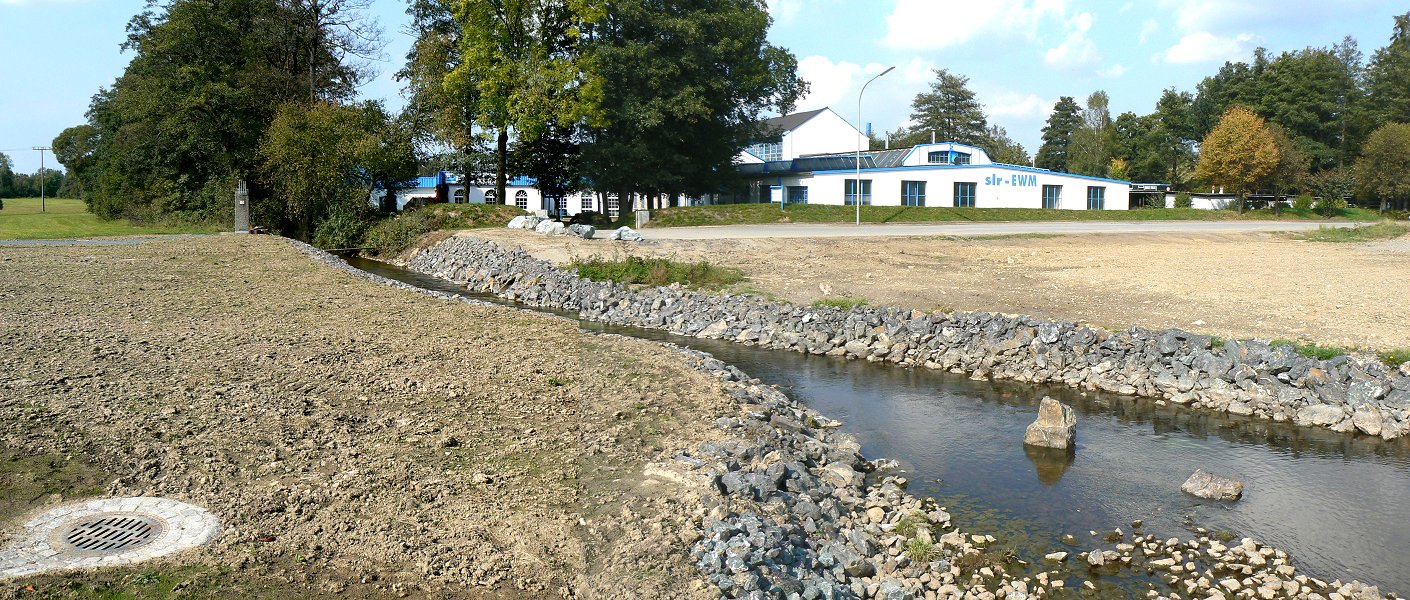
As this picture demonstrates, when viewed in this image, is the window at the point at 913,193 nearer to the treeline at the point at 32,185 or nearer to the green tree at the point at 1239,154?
the green tree at the point at 1239,154

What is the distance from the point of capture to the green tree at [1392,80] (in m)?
80.0

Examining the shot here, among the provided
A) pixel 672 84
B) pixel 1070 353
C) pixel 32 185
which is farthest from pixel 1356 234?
pixel 32 185

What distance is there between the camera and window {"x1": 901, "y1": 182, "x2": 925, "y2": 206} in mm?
59431

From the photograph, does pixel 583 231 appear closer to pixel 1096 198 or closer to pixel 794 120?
pixel 794 120

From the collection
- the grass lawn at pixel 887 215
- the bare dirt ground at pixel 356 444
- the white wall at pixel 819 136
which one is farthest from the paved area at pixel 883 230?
the white wall at pixel 819 136

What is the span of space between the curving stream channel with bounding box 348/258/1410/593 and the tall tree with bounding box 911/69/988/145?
286ft

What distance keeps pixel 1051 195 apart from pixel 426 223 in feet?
144

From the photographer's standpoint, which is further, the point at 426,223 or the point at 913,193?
the point at 913,193

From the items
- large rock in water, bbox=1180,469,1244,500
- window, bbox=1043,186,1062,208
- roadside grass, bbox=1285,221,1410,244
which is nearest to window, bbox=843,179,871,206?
window, bbox=1043,186,1062,208

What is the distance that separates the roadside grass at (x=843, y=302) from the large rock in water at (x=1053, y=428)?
7546 millimetres

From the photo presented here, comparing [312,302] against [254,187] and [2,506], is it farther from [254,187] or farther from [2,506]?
[254,187]

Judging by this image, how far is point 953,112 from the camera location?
97250mm

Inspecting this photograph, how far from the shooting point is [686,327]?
63.6 feet

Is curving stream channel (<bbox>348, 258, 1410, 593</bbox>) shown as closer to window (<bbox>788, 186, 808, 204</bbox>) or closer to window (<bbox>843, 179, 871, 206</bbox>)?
window (<bbox>843, 179, 871, 206</bbox>)
